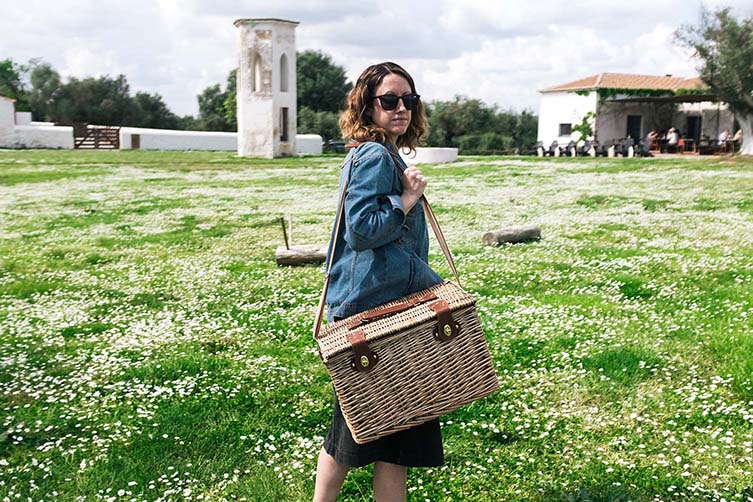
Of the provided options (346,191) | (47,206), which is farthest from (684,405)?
(47,206)

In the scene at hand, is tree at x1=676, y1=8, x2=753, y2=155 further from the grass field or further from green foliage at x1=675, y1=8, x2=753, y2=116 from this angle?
the grass field

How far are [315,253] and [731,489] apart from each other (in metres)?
7.19

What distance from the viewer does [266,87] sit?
42.0 meters

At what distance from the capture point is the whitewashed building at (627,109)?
49.3 m

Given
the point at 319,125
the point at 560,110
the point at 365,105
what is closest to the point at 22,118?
the point at 319,125

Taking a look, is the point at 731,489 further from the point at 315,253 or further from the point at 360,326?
the point at 315,253

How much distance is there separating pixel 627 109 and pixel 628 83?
8.17 feet

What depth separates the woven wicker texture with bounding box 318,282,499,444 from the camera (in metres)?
3.02

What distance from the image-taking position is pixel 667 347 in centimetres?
615

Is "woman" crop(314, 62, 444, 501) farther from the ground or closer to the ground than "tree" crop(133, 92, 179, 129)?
closer to the ground

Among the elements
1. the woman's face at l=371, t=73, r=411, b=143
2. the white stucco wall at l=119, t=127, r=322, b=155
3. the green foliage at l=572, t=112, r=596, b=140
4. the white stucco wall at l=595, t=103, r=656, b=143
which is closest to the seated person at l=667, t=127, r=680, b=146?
the white stucco wall at l=595, t=103, r=656, b=143

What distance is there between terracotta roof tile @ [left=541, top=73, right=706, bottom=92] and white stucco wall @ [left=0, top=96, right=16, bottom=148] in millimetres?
39214

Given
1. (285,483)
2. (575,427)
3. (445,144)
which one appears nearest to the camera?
(285,483)

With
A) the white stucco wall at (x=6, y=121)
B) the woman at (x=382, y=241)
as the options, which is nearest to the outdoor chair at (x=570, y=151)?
the white stucco wall at (x=6, y=121)
